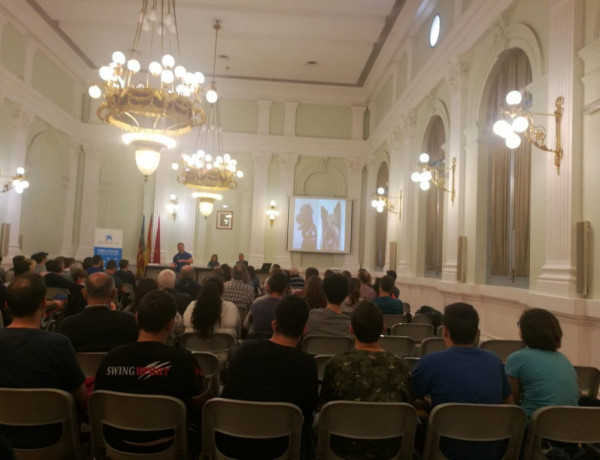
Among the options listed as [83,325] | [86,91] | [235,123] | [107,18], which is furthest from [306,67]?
[83,325]

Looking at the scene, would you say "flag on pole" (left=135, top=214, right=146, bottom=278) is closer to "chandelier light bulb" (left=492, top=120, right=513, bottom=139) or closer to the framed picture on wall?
the framed picture on wall

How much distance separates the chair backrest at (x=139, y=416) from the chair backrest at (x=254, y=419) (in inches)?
5.8

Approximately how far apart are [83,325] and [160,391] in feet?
4.27

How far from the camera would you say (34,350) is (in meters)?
2.51

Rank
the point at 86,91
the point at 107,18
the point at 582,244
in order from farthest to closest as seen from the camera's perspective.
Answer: the point at 86,91 < the point at 107,18 < the point at 582,244

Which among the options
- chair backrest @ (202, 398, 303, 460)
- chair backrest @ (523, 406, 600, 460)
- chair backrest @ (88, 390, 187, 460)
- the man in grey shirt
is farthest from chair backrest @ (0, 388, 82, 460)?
the man in grey shirt

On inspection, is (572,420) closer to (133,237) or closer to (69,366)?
(69,366)

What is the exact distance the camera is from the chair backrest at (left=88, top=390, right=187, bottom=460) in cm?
231

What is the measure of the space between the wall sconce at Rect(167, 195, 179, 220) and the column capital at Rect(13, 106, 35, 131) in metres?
4.44

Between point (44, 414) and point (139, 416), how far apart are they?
1.48ft

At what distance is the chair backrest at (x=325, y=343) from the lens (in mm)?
4023

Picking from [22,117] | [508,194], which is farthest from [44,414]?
[22,117]

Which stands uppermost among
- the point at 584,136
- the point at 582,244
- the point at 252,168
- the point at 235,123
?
the point at 235,123

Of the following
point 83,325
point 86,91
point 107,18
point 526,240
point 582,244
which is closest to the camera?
point 83,325
